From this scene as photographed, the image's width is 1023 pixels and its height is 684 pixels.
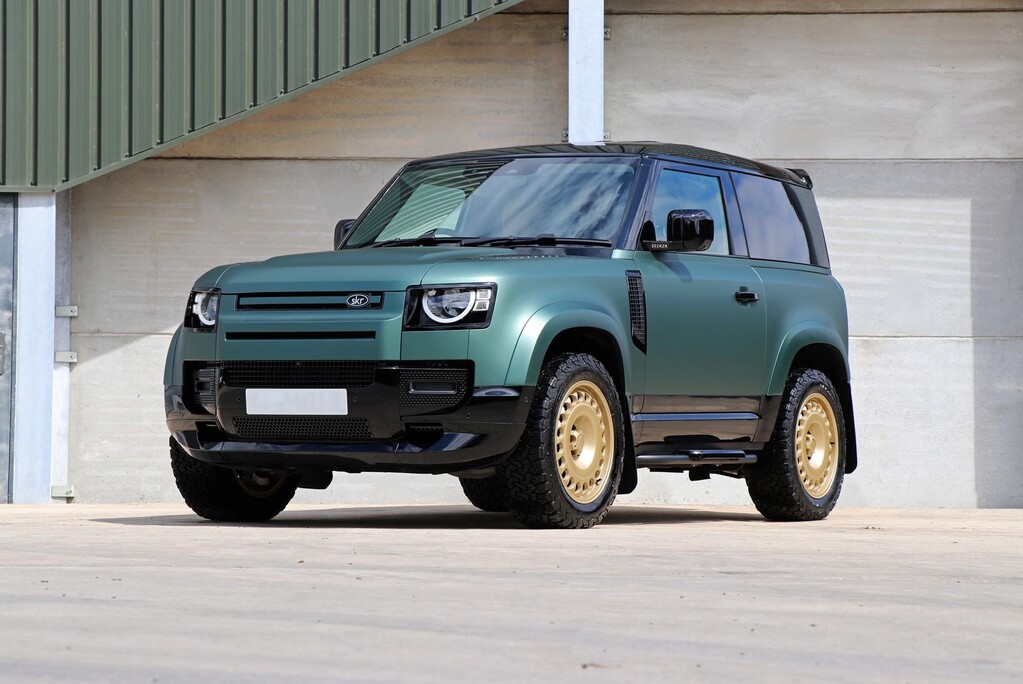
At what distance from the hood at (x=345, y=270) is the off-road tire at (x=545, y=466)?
2.02ft

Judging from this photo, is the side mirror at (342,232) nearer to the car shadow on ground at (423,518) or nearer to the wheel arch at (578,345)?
the car shadow on ground at (423,518)

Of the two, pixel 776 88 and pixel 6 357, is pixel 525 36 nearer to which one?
pixel 776 88

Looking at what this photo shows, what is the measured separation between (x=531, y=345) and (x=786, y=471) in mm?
2434

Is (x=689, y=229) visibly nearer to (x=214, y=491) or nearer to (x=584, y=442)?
(x=584, y=442)

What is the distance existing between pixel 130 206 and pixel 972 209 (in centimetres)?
659

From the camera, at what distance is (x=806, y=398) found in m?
9.95

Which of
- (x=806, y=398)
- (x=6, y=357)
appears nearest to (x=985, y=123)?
(x=806, y=398)

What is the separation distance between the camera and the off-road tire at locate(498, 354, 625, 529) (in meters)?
7.77

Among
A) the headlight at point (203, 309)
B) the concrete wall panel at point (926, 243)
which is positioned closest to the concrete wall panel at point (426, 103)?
the concrete wall panel at point (926, 243)

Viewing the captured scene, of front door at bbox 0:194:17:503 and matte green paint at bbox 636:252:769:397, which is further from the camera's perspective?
front door at bbox 0:194:17:503

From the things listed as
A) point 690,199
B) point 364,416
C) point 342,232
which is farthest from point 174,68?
point 364,416

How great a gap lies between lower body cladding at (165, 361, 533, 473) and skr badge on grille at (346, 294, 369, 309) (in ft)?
0.82

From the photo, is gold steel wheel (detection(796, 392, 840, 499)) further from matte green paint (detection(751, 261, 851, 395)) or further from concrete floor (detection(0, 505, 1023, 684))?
concrete floor (detection(0, 505, 1023, 684))

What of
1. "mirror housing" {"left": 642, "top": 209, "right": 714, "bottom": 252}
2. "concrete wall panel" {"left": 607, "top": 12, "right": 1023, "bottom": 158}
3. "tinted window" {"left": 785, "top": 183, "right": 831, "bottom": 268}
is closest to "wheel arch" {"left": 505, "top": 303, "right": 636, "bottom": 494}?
"mirror housing" {"left": 642, "top": 209, "right": 714, "bottom": 252}
